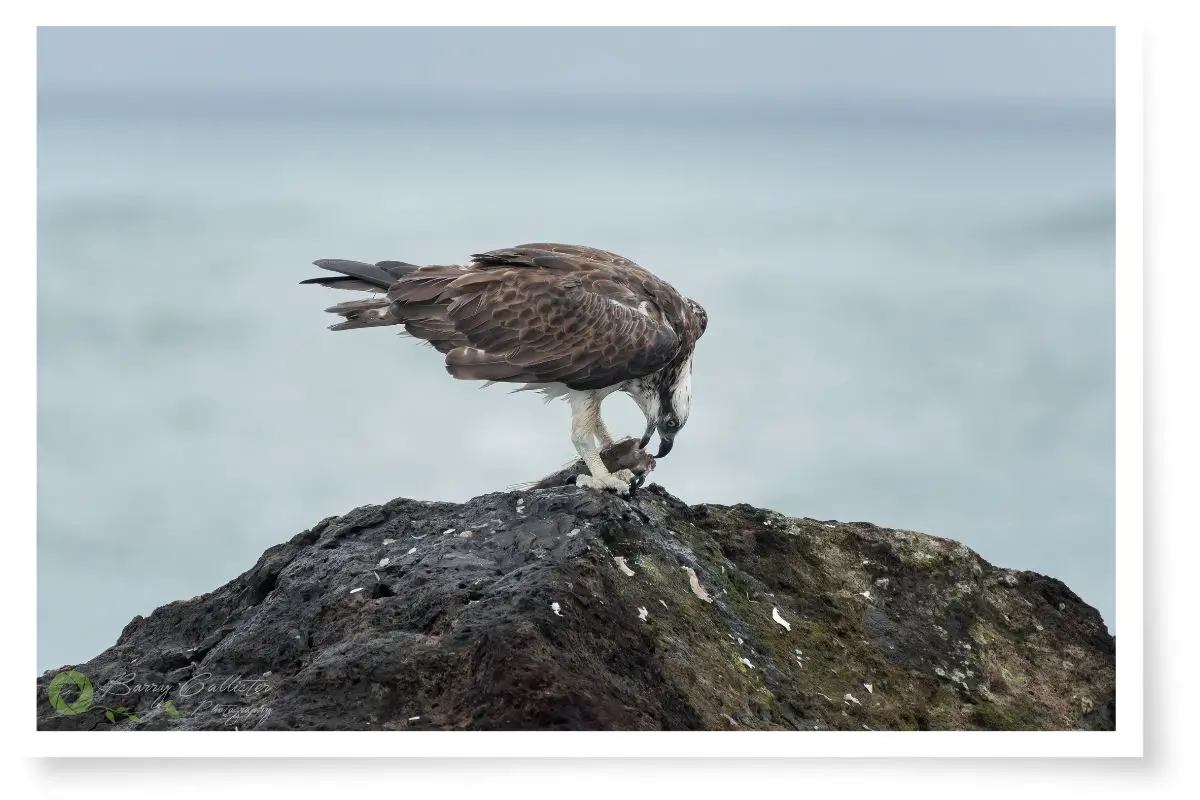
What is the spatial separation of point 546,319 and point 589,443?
0.84 m

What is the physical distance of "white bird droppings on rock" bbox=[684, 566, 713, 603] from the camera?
855cm

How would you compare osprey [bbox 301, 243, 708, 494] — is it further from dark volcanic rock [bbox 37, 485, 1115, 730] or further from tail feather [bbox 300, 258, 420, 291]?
dark volcanic rock [bbox 37, 485, 1115, 730]

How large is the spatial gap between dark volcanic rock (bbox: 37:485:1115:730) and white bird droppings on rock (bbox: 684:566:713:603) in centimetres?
2
